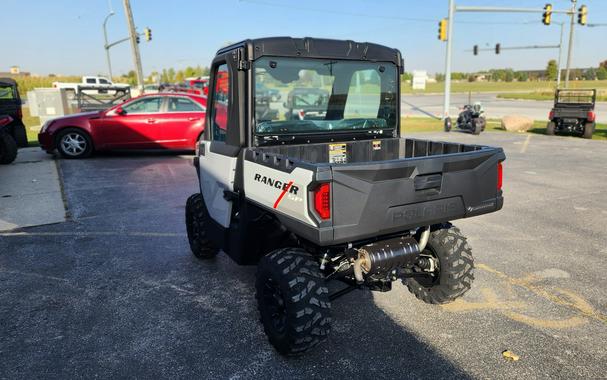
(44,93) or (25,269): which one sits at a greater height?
(44,93)

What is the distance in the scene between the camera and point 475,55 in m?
38.4

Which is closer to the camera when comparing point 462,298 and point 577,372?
point 577,372

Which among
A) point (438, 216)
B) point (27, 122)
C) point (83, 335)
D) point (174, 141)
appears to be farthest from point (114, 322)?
point (27, 122)

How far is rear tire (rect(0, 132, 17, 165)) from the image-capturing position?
10.3 meters

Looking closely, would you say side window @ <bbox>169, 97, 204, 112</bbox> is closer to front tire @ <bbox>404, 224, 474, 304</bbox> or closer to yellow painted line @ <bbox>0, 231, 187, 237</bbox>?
yellow painted line @ <bbox>0, 231, 187, 237</bbox>

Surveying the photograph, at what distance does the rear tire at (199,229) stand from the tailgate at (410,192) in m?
2.16

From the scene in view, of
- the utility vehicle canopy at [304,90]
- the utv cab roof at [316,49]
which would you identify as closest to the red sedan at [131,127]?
the utility vehicle canopy at [304,90]

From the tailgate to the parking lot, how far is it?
0.93 metres

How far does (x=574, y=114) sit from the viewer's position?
15508 mm

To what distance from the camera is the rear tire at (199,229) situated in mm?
4586

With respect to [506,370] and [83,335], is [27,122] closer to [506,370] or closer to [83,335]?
[83,335]

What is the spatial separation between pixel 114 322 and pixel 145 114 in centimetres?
883

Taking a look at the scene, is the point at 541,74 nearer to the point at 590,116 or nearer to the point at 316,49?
the point at 590,116

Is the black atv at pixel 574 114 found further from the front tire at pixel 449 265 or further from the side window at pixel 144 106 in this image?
the front tire at pixel 449 265
